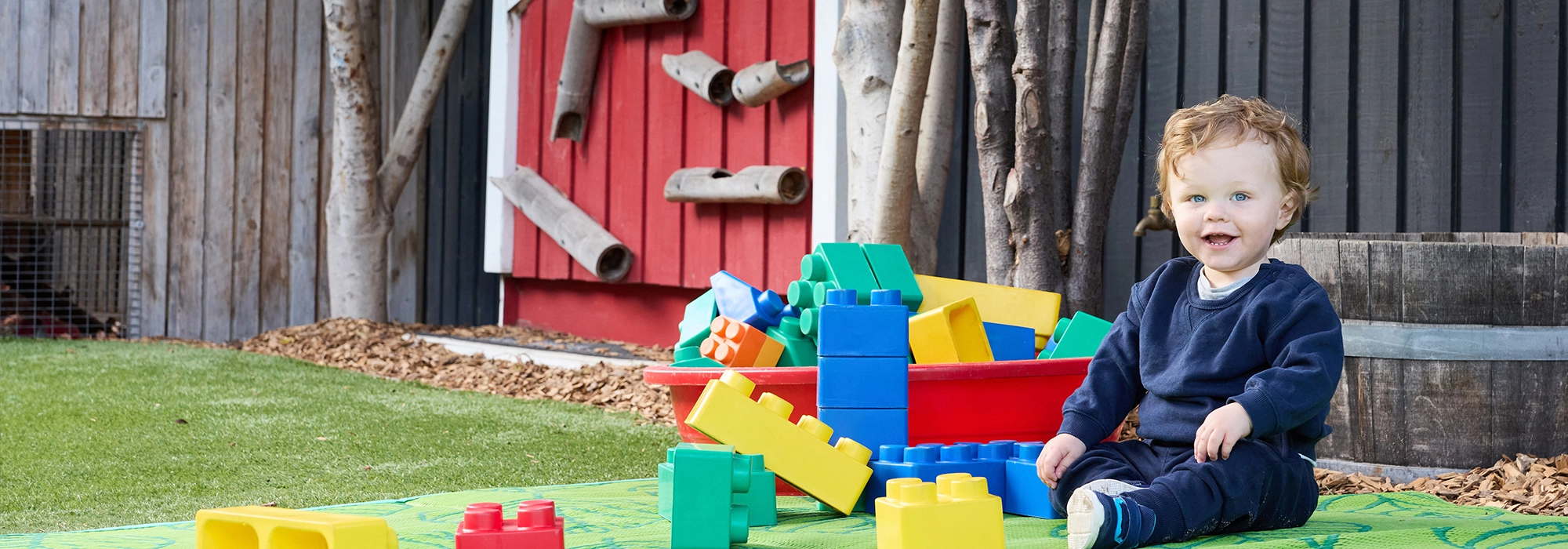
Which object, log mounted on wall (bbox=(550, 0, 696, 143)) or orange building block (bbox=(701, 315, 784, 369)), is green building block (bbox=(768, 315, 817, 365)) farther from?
log mounted on wall (bbox=(550, 0, 696, 143))

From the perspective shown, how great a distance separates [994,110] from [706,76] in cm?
241

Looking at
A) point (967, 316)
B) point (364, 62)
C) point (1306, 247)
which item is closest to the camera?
point (967, 316)

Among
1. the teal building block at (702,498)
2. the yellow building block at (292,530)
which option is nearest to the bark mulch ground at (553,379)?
the teal building block at (702,498)

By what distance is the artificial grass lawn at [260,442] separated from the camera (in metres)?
2.80

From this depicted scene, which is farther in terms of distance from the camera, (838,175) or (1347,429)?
(838,175)

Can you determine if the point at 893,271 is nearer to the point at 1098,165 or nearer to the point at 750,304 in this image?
the point at 750,304

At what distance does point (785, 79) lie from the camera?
16.9 ft

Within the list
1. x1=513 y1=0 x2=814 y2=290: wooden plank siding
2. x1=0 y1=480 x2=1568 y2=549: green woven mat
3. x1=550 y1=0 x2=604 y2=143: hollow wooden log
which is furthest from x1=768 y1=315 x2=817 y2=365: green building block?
x1=550 y1=0 x2=604 y2=143: hollow wooden log

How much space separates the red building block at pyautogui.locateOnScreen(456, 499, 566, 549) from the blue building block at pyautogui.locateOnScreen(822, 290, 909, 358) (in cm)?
75

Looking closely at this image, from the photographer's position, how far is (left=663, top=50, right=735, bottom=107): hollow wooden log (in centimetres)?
553

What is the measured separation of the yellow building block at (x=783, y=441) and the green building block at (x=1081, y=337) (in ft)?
2.52

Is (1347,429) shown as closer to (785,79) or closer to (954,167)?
(954,167)

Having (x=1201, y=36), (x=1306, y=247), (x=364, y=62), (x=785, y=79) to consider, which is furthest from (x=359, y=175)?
(x=1306, y=247)

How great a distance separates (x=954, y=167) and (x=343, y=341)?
340 centimetres
